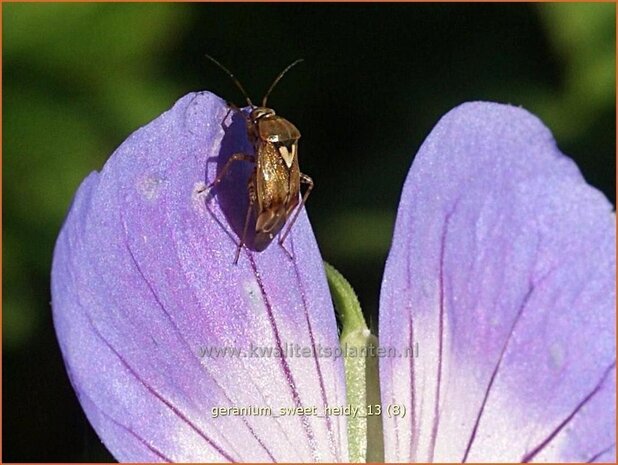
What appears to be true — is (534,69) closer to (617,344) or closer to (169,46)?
(169,46)

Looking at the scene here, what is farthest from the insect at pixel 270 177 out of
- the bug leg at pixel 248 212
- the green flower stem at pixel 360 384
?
the green flower stem at pixel 360 384

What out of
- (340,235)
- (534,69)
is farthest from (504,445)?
(534,69)

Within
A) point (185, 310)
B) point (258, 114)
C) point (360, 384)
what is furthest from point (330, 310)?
point (258, 114)

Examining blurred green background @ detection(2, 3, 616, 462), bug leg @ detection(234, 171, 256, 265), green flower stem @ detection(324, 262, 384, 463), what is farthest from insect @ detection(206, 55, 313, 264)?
blurred green background @ detection(2, 3, 616, 462)

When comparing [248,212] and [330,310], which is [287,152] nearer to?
[248,212]

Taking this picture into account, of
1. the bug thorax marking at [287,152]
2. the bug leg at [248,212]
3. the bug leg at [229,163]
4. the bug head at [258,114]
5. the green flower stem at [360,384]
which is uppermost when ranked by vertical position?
the bug head at [258,114]

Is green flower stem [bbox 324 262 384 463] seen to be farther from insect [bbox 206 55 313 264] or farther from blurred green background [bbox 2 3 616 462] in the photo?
blurred green background [bbox 2 3 616 462]

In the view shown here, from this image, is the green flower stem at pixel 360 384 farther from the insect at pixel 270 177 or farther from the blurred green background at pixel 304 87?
the blurred green background at pixel 304 87
